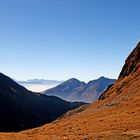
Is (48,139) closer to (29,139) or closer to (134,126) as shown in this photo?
(29,139)

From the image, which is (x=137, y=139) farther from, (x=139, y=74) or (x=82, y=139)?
(x=139, y=74)

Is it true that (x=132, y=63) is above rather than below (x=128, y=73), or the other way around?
above

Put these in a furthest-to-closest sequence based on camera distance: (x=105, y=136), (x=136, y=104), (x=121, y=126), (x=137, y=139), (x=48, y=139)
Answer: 1. (x=136, y=104)
2. (x=121, y=126)
3. (x=48, y=139)
4. (x=105, y=136)
5. (x=137, y=139)

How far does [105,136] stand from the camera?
30.0 metres

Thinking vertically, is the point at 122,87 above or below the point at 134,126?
above

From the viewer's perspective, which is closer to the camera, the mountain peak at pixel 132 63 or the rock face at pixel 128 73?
the rock face at pixel 128 73

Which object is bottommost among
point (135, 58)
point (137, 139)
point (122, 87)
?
point (137, 139)

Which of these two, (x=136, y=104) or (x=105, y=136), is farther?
(x=136, y=104)

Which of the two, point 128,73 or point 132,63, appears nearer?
point 128,73

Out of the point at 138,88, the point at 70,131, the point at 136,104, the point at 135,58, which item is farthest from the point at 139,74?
the point at 70,131

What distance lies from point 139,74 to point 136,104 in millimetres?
31270

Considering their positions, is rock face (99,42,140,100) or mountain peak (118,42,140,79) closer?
rock face (99,42,140,100)

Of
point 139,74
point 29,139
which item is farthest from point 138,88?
point 29,139

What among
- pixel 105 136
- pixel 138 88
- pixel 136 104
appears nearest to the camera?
pixel 105 136
